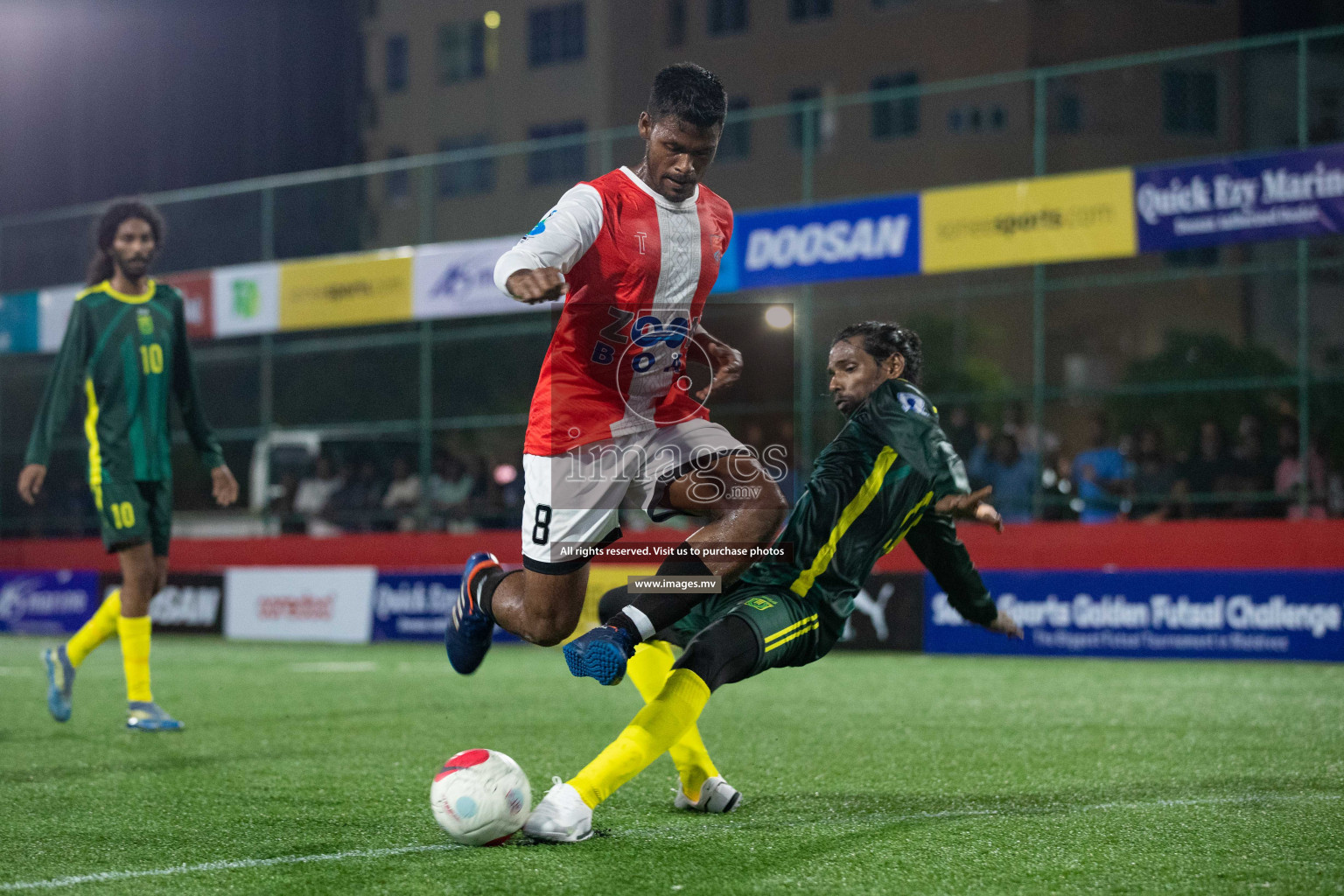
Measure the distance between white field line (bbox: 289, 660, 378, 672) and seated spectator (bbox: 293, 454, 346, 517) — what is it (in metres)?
6.85

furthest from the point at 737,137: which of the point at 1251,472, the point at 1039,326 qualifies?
the point at 1251,472

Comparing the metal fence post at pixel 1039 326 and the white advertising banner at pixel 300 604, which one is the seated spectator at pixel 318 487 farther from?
the metal fence post at pixel 1039 326

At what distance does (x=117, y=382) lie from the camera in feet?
23.2

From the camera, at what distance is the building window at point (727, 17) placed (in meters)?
37.0

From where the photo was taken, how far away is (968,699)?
28.2ft

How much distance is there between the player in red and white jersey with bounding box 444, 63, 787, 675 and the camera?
446cm

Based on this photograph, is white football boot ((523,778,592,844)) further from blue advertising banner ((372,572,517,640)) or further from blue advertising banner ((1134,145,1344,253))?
blue advertising banner ((372,572,517,640))

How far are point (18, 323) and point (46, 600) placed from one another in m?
5.19

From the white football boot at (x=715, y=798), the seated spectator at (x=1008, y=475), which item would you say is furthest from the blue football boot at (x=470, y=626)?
the seated spectator at (x=1008, y=475)

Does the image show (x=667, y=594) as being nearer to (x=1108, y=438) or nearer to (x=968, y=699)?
(x=968, y=699)

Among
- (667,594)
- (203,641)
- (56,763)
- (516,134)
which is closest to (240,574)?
(203,641)

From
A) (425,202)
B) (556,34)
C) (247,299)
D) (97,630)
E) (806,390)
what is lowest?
(97,630)

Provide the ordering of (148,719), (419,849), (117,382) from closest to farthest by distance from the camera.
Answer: (419,849), (148,719), (117,382)

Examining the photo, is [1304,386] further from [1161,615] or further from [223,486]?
[223,486]
